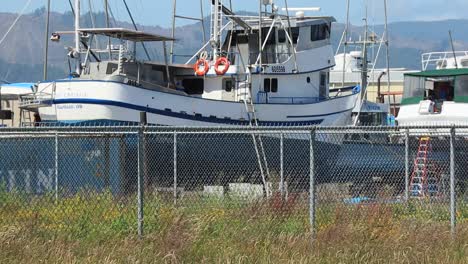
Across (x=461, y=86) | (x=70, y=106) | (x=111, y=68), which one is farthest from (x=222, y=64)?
(x=461, y=86)

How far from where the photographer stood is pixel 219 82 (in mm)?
30109

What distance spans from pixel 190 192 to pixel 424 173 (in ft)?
19.5

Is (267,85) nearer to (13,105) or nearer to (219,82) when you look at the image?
(219,82)

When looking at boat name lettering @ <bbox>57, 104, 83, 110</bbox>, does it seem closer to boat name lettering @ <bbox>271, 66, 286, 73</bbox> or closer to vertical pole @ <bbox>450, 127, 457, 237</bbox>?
boat name lettering @ <bbox>271, 66, 286, 73</bbox>

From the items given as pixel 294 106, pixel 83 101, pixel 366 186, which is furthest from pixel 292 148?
pixel 294 106

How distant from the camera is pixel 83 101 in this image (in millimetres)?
25359

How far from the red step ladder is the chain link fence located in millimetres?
589

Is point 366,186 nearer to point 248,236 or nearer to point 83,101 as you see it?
point 248,236

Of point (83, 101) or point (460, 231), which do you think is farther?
point (83, 101)

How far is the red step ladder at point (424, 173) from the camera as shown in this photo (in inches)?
620

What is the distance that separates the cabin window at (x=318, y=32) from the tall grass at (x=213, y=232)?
19.8m

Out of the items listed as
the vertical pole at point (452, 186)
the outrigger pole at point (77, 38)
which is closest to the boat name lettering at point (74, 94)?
the outrigger pole at point (77, 38)

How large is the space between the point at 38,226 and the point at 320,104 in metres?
21.1

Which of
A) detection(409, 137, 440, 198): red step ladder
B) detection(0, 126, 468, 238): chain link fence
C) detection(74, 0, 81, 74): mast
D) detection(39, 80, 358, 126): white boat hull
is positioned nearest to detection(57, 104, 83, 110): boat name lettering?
detection(39, 80, 358, 126): white boat hull
